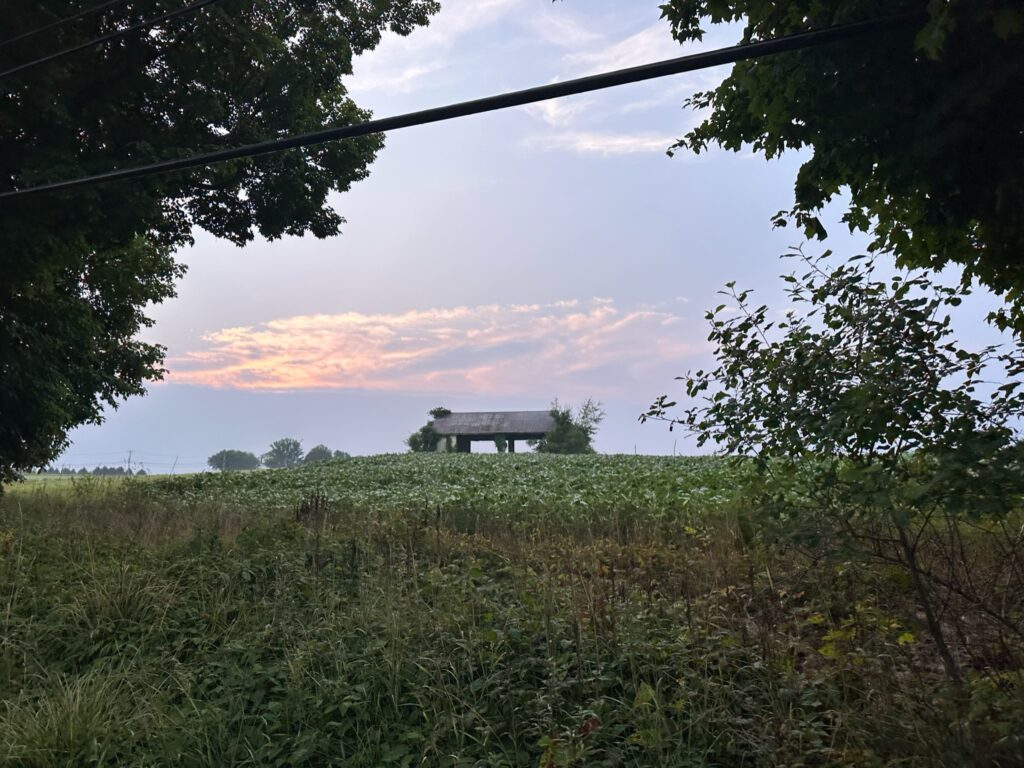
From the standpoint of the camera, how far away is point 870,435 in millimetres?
3973

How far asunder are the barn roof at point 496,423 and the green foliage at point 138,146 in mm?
30315

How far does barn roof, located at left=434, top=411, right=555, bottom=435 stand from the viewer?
44219 millimetres

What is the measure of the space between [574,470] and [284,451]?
65.1 meters

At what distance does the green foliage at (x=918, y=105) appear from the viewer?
345 cm

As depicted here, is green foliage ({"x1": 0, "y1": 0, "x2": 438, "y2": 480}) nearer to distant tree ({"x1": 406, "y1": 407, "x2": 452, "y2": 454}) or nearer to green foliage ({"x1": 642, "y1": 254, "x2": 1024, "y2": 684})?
green foliage ({"x1": 642, "y1": 254, "x2": 1024, "y2": 684})

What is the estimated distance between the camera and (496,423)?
45406mm

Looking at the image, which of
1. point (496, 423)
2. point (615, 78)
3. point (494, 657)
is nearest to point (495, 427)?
point (496, 423)

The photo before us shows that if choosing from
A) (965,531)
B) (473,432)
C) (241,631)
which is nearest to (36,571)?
(241,631)

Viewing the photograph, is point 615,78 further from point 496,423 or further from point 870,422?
point 496,423

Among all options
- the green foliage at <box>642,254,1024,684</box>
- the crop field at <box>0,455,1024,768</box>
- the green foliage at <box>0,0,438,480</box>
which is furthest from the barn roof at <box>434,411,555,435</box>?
the green foliage at <box>642,254,1024,684</box>

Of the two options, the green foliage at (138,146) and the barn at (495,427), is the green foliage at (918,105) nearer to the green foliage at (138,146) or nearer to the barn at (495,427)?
the green foliage at (138,146)

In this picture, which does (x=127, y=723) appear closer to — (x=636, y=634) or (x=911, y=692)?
(x=636, y=634)

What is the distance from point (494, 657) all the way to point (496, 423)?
133ft

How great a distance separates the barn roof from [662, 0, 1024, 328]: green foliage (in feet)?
127
